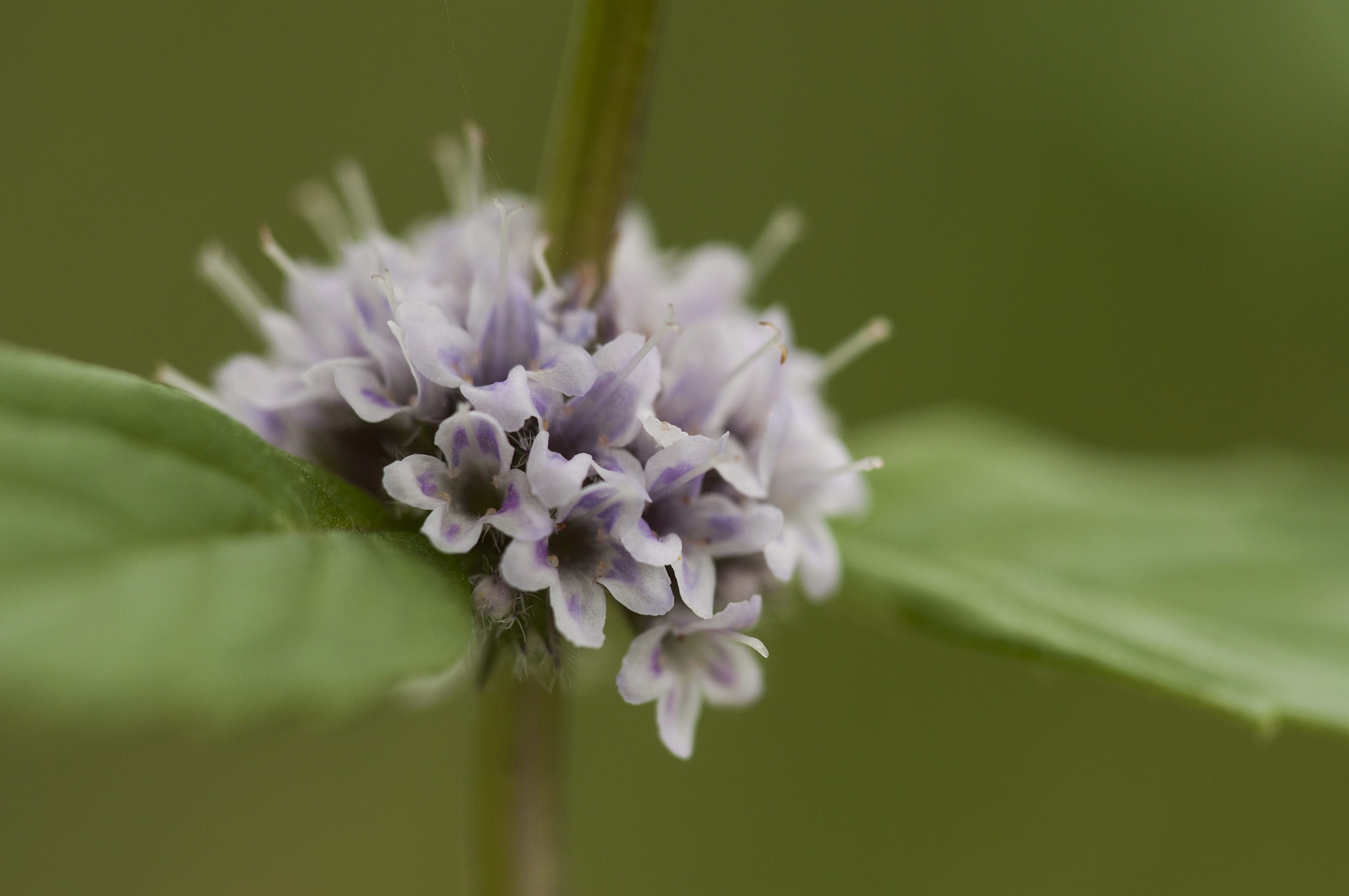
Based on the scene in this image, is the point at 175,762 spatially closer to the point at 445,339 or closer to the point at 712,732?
the point at 712,732

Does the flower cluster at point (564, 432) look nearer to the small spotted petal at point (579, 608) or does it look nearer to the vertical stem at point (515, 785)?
the small spotted petal at point (579, 608)

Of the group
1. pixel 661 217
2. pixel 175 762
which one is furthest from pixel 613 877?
pixel 661 217

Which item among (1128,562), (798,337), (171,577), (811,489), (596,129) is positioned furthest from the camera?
(798,337)

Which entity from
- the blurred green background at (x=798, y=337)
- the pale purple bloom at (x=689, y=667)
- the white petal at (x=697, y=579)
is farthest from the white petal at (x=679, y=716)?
the blurred green background at (x=798, y=337)

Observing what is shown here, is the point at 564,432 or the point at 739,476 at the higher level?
the point at 564,432

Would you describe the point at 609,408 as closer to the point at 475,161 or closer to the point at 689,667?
the point at 689,667

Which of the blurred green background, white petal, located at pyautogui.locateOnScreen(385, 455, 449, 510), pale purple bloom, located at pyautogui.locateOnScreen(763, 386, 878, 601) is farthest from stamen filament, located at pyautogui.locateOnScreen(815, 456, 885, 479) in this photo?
the blurred green background

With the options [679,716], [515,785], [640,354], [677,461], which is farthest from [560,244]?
[515,785]
